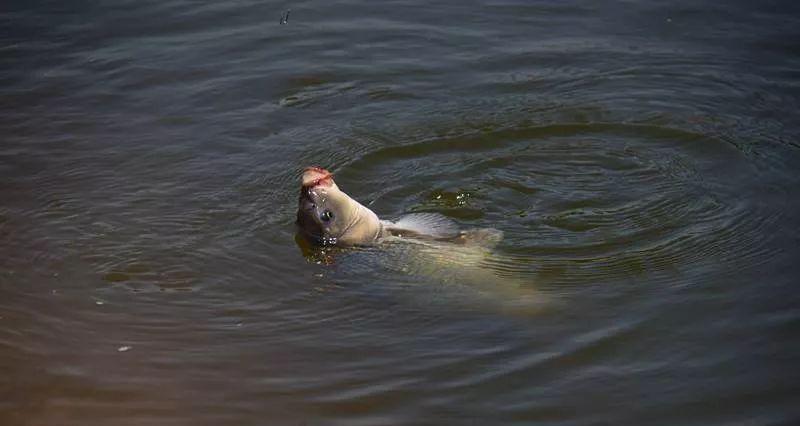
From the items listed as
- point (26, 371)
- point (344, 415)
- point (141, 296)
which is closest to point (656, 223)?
point (344, 415)

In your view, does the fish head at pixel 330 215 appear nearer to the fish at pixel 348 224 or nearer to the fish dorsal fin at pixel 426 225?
the fish at pixel 348 224

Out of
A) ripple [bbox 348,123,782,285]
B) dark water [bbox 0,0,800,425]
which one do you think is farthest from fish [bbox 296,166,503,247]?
ripple [bbox 348,123,782,285]

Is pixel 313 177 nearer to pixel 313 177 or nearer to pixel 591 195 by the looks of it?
pixel 313 177

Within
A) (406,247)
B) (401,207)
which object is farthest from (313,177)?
(401,207)

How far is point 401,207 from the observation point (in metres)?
6.80

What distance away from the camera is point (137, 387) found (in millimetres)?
4988

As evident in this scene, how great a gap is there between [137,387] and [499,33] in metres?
5.75

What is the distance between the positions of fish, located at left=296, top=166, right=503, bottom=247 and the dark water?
0.13 meters

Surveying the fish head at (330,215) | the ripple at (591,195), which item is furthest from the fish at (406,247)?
the ripple at (591,195)

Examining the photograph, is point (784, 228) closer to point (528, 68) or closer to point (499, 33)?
point (528, 68)

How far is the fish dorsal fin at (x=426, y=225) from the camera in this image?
6.23 m

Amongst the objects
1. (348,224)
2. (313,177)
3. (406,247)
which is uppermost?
(313,177)

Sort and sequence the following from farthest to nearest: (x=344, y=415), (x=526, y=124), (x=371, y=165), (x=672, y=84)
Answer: (x=672, y=84), (x=526, y=124), (x=371, y=165), (x=344, y=415)

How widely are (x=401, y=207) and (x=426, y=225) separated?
476mm
